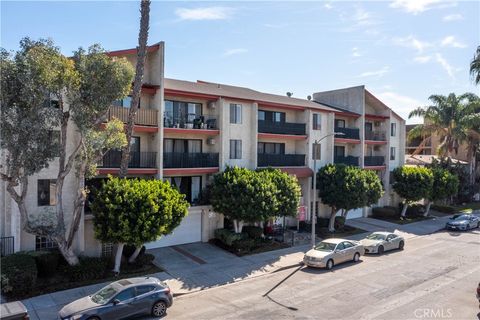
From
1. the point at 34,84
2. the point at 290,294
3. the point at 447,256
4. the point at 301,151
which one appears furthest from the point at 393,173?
the point at 34,84

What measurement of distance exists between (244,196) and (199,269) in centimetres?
538

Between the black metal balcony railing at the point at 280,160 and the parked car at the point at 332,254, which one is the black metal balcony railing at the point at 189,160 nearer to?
the black metal balcony railing at the point at 280,160

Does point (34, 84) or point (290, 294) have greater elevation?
point (34, 84)

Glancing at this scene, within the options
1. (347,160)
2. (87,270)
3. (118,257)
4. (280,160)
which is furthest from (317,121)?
(87,270)

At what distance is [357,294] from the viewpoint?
676 inches

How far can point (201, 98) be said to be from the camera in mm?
27078

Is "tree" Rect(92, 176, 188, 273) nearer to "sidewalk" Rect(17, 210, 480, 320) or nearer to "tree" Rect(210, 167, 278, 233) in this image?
"sidewalk" Rect(17, 210, 480, 320)

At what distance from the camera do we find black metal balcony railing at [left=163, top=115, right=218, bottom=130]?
25.1m

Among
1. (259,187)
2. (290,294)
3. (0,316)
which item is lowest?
(290,294)

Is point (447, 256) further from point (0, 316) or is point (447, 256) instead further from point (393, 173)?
point (0, 316)

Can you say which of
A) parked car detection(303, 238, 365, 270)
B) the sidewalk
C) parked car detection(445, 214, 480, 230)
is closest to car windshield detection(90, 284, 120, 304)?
the sidewalk

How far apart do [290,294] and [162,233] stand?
7.10 metres

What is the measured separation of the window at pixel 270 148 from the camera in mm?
31359

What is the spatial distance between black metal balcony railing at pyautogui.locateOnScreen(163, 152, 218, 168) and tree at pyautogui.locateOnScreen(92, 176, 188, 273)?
498 cm
